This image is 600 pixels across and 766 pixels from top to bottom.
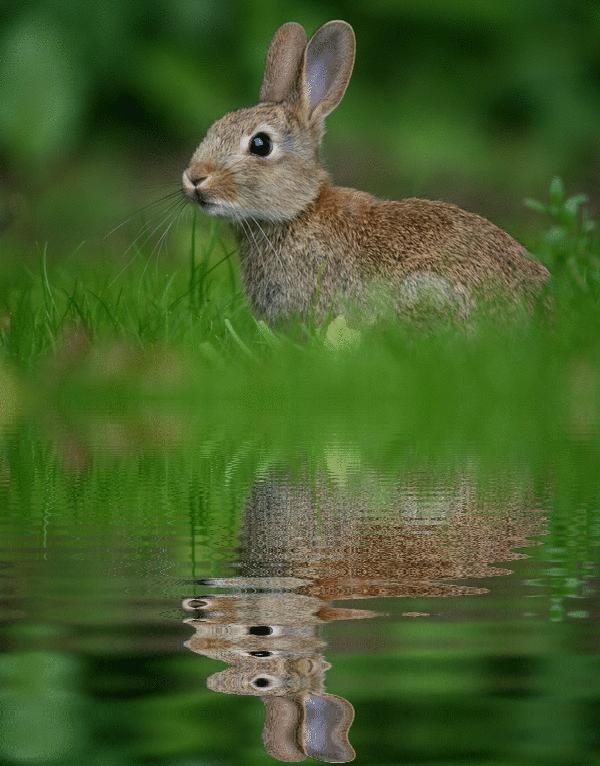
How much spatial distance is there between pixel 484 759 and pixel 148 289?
13.3 ft

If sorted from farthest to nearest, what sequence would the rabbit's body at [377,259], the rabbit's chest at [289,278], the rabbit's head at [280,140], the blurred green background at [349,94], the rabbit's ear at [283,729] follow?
the blurred green background at [349,94], the rabbit's head at [280,140], the rabbit's chest at [289,278], the rabbit's body at [377,259], the rabbit's ear at [283,729]

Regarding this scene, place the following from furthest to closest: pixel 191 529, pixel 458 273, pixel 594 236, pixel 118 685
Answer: pixel 594 236
pixel 458 273
pixel 191 529
pixel 118 685

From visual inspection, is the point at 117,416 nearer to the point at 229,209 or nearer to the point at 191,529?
the point at 229,209

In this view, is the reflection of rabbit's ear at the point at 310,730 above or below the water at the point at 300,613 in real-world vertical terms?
below

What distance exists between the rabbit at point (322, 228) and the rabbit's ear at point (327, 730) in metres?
3.29

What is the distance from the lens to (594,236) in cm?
738

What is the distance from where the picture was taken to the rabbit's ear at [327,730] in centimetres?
168

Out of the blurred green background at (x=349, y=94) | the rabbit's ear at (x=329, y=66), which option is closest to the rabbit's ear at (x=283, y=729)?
Result: the rabbit's ear at (x=329, y=66)

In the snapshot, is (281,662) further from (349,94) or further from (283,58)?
(349,94)

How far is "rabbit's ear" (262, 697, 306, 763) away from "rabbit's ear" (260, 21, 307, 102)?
4179 millimetres

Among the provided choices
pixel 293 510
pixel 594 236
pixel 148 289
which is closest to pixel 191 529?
pixel 293 510

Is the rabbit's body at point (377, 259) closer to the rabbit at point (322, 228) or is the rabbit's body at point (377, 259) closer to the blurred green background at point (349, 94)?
the rabbit at point (322, 228)

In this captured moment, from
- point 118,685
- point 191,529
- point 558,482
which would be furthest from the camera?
point 558,482

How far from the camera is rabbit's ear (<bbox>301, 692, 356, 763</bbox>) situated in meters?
1.68
